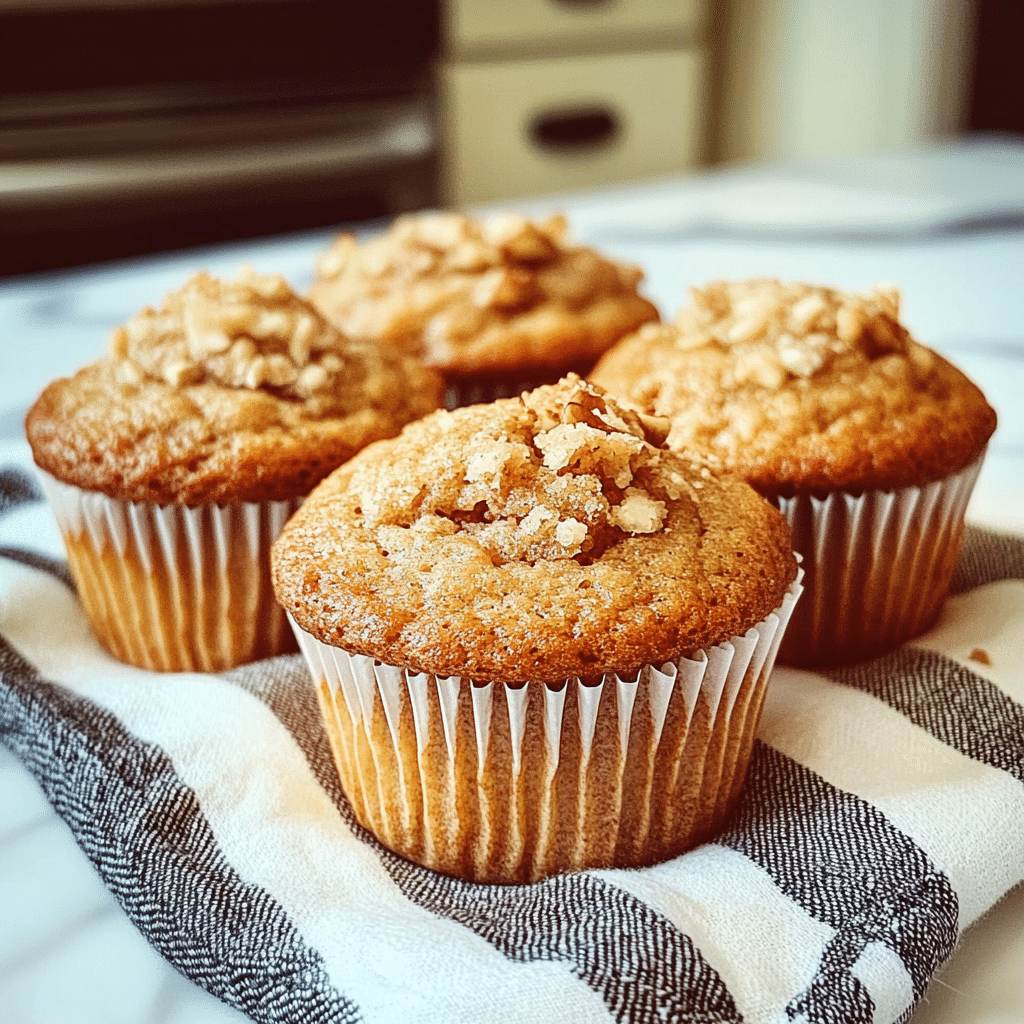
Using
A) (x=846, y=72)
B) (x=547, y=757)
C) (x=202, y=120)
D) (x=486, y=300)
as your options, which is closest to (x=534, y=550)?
(x=547, y=757)

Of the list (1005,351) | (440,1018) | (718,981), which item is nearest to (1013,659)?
(718,981)

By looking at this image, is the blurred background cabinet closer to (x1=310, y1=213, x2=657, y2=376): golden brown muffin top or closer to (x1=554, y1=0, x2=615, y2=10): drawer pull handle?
(x1=554, y1=0, x2=615, y2=10): drawer pull handle

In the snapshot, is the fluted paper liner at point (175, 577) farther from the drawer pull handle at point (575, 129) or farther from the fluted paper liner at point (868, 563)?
the drawer pull handle at point (575, 129)

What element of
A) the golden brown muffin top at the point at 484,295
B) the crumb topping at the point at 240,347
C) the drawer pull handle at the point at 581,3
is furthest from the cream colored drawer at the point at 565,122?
the crumb topping at the point at 240,347

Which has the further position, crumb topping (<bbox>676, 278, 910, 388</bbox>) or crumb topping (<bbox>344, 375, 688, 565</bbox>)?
crumb topping (<bbox>676, 278, 910, 388</bbox>)

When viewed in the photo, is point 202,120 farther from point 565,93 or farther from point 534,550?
point 534,550

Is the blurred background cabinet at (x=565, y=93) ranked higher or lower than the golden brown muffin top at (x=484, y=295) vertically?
lower

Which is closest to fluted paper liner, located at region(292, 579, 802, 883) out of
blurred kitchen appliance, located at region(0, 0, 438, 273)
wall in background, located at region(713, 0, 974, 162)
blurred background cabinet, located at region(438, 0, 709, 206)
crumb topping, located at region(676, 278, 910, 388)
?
crumb topping, located at region(676, 278, 910, 388)
